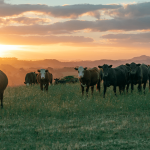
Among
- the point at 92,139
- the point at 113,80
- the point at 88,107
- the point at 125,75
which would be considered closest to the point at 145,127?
the point at 92,139

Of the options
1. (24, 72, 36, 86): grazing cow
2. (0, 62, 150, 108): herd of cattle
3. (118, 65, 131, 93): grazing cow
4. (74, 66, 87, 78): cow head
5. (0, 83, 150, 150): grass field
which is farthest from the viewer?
(24, 72, 36, 86): grazing cow

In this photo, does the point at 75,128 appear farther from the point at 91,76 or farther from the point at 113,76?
the point at 91,76

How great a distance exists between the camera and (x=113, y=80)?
16797mm

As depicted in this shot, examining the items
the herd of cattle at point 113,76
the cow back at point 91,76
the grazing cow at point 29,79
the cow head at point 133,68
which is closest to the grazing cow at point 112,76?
the herd of cattle at point 113,76

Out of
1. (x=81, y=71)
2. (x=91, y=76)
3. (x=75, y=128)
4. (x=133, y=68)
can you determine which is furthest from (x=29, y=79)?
(x=75, y=128)

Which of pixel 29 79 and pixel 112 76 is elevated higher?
pixel 112 76

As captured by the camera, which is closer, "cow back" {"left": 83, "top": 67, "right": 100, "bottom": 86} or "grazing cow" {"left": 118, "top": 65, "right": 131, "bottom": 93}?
"cow back" {"left": 83, "top": 67, "right": 100, "bottom": 86}

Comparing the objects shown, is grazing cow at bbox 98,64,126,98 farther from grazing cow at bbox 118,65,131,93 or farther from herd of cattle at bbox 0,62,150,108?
grazing cow at bbox 118,65,131,93

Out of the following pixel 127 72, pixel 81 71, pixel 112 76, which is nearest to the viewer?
pixel 81 71

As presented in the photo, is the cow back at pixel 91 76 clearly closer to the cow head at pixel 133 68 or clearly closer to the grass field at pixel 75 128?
the cow head at pixel 133 68

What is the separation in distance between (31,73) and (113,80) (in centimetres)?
1806

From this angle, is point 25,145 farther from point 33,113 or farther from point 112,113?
point 112,113

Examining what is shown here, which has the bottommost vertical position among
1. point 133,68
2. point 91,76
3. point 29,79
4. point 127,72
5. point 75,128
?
point 75,128

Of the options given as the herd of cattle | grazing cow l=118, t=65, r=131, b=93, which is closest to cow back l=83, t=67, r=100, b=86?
the herd of cattle
